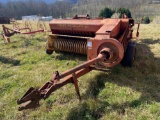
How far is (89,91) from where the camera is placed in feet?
14.3

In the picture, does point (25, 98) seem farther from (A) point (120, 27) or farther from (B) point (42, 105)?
(A) point (120, 27)

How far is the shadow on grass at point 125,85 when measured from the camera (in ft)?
12.1

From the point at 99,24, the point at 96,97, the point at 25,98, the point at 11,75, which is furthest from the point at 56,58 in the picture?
the point at 25,98

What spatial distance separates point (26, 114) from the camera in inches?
151

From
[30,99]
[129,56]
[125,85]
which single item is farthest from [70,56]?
[30,99]

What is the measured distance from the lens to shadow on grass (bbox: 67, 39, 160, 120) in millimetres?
3691

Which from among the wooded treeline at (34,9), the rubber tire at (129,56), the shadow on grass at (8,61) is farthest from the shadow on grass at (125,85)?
the wooded treeline at (34,9)

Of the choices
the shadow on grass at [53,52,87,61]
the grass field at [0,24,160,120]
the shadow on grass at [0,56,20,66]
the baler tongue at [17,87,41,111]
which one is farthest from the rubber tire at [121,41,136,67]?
the shadow on grass at [0,56,20,66]

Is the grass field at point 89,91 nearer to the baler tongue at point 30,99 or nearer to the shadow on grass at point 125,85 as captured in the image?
the shadow on grass at point 125,85

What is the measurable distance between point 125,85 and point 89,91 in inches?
33.9

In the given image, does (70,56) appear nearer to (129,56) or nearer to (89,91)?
(129,56)

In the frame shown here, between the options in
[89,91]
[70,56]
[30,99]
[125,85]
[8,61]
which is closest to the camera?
[30,99]

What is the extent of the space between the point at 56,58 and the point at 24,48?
2.25 meters

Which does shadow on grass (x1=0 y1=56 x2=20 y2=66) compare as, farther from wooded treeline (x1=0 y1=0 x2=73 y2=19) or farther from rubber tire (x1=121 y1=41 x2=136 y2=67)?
wooded treeline (x1=0 y1=0 x2=73 y2=19)
